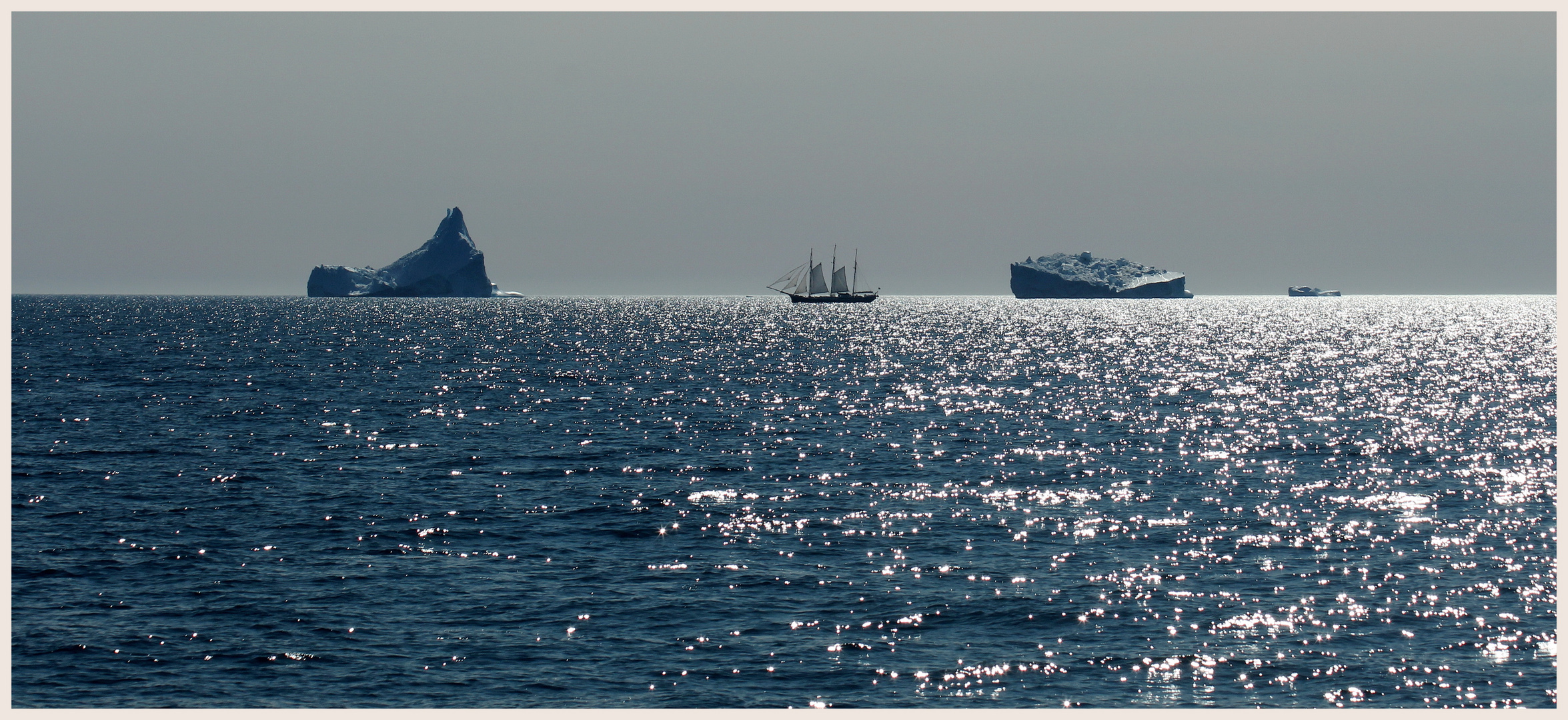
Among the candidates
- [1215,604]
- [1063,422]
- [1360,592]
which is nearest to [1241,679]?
[1215,604]

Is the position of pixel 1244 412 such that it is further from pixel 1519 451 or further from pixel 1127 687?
pixel 1127 687

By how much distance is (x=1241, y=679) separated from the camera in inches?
1061

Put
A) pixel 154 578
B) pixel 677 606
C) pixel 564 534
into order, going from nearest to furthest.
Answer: pixel 677 606, pixel 154 578, pixel 564 534

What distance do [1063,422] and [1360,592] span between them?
40446mm

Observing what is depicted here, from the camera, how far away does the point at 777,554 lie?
124 ft

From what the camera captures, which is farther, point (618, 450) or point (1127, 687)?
point (618, 450)

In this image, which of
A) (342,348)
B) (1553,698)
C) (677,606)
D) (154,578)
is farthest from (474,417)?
(342,348)

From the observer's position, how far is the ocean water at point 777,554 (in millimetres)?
27031

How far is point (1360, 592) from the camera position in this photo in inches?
1305

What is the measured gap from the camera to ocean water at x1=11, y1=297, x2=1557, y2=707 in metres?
27.0

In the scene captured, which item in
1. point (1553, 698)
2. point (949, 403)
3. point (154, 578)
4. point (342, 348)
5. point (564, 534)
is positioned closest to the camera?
point (1553, 698)

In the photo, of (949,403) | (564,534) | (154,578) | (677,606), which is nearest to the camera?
(677,606)

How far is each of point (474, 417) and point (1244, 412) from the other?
166 feet

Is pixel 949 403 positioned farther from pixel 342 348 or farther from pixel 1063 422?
pixel 342 348
